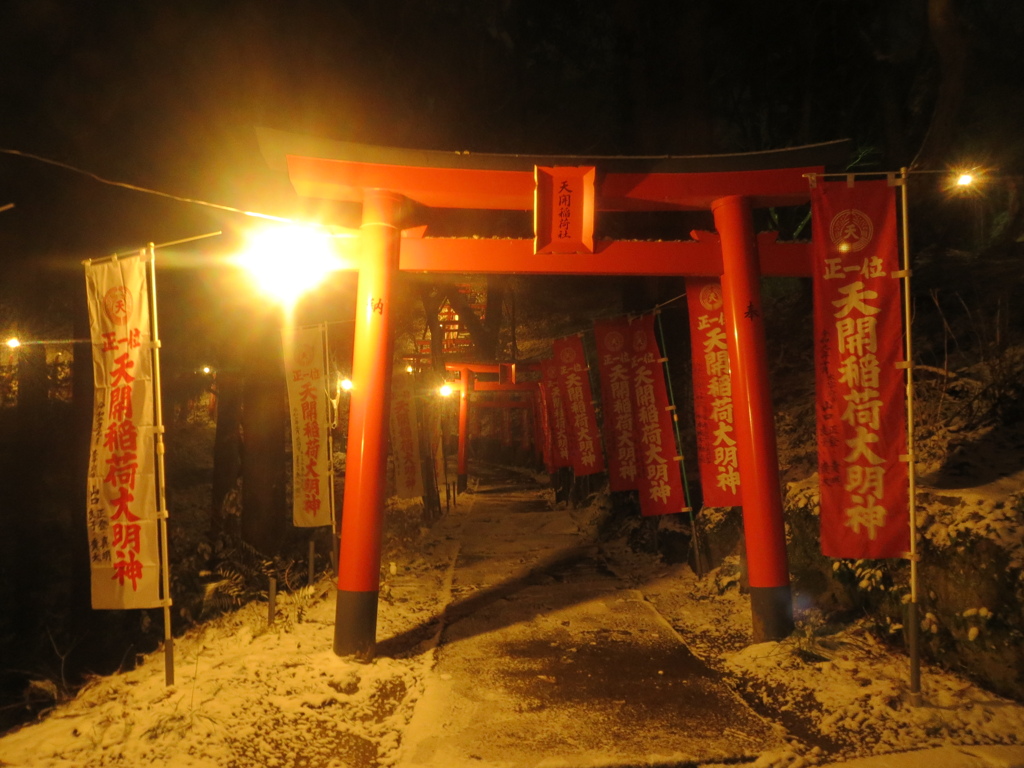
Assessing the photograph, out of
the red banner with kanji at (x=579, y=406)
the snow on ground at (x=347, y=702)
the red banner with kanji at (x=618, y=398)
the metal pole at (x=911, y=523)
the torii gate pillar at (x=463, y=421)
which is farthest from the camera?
the torii gate pillar at (x=463, y=421)

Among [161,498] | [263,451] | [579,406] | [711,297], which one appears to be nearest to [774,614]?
[711,297]

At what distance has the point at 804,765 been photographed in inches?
167

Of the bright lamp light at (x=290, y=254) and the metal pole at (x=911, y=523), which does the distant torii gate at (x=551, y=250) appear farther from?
the metal pole at (x=911, y=523)

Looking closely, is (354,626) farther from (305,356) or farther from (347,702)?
(305,356)

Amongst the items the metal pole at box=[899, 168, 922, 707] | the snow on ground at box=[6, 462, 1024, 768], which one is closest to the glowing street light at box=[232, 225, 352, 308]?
the snow on ground at box=[6, 462, 1024, 768]

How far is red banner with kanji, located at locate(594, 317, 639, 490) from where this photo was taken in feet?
33.8

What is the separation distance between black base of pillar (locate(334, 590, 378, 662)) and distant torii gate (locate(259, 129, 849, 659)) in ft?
0.04

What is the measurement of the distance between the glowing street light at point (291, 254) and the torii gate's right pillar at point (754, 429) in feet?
14.3

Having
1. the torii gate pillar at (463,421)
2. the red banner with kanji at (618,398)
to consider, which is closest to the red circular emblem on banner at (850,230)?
the red banner with kanji at (618,398)

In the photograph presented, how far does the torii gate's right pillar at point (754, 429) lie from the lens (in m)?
6.29

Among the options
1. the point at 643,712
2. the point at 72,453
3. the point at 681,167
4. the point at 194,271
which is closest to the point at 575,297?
the point at 194,271

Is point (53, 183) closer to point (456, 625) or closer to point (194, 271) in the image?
point (194, 271)

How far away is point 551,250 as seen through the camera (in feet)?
22.5

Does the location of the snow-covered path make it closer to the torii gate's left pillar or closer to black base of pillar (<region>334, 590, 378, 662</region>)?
black base of pillar (<region>334, 590, 378, 662</region>)
